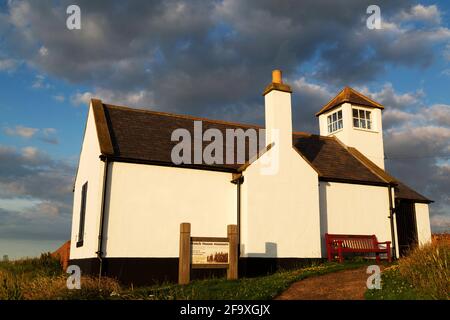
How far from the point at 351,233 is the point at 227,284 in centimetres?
953

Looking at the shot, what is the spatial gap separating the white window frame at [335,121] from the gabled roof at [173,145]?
128 cm

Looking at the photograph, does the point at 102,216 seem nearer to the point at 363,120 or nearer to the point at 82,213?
the point at 82,213

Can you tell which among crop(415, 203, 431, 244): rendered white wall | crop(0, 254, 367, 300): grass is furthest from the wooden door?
crop(0, 254, 367, 300): grass

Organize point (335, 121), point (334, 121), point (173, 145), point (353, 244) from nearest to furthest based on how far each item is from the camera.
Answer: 1. point (173, 145)
2. point (353, 244)
3. point (335, 121)
4. point (334, 121)

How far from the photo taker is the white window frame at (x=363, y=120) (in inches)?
1053

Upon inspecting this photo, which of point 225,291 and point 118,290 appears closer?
point 225,291

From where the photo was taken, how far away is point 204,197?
18.7 metres

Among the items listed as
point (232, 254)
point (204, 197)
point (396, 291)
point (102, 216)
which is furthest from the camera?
point (204, 197)

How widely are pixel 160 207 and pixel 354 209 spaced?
377 inches

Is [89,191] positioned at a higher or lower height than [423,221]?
higher
